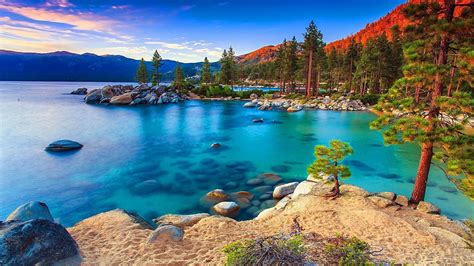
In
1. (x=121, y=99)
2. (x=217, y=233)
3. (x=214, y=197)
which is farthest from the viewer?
(x=121, y=99)

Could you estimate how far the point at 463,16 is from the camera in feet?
28.3

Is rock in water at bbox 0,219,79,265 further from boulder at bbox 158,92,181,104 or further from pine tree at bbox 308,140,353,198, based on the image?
boulder at bbox 158,92,181,104

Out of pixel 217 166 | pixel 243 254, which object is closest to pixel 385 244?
pixel 243 254

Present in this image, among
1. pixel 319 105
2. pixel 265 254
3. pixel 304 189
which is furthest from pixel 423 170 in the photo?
pixel 319 105

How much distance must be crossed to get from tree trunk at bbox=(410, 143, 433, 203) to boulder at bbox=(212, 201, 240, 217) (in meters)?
7.58

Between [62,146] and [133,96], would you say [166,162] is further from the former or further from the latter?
[133,96]

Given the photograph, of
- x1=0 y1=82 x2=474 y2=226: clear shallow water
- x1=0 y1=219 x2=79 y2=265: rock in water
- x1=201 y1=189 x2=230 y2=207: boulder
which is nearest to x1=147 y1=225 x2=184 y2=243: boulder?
x1=0 y1=219 x2=79 y2=265: rock in water

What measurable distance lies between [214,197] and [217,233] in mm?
5353

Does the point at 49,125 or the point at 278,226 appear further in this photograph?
the point at 49,125

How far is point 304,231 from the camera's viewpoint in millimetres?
7957

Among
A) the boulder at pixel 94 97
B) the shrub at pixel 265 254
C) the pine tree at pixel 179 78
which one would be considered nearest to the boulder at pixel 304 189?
the shrub at pixel 265 254

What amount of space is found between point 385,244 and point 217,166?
12931 mm

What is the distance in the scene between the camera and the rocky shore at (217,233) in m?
5.97

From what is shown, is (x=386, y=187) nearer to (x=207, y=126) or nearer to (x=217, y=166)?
(x=217, y=166)
